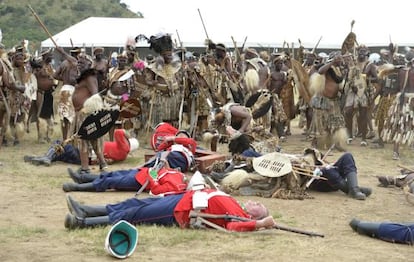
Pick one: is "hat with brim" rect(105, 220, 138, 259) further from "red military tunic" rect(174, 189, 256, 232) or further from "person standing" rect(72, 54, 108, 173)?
"person standing" rect(72, 54, 108, 173)

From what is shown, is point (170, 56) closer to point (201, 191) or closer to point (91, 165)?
point (91, 165)

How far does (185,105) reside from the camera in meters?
13.0

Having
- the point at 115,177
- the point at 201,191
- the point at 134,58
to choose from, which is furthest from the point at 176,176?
the point at 134,58

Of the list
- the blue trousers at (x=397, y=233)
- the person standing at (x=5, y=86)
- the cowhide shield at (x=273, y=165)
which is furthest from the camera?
the person standing at (x=5, y=86)

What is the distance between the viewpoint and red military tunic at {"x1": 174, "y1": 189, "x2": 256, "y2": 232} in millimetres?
6141

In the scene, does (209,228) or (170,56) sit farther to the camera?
(170,56)

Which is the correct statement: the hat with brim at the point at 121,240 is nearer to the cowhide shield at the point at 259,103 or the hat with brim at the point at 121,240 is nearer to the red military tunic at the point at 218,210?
the red military tunic at the point at 218,210

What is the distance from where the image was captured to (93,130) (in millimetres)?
9383

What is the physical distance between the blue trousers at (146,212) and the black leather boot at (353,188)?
8.87 ft

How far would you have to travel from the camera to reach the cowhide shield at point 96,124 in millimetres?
9305

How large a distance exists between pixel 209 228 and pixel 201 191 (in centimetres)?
33

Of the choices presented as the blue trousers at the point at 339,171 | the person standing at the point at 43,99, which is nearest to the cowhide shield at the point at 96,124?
the blue trousers at the point at 339,171

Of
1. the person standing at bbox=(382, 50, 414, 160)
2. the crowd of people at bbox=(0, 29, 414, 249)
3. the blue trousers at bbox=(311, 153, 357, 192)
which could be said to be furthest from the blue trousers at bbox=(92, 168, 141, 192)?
the person standing at bbox=(382, 50, 414, 160)

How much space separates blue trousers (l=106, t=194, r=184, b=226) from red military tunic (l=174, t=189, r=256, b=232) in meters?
0.07
